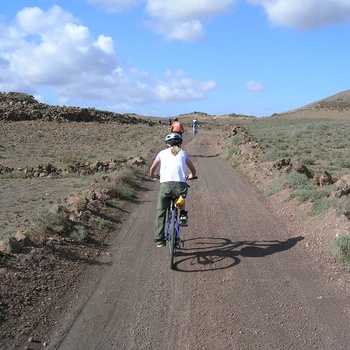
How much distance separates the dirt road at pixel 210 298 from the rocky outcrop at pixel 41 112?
38882mm

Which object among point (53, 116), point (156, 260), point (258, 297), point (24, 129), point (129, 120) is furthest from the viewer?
point (129, 120)

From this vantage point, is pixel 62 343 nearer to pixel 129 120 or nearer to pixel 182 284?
pixel 182 284

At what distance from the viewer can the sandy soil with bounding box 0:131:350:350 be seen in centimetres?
504

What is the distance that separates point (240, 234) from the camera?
354 inches

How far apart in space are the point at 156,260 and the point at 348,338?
342cm

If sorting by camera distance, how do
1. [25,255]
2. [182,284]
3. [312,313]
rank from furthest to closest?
[25,255] < [182,284] < [312,313]

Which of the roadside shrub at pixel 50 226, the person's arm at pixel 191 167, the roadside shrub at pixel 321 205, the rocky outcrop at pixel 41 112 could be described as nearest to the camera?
the person's arm at pixel 191 167

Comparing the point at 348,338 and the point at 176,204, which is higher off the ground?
the point at 176,204

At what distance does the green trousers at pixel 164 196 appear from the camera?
7.30 m

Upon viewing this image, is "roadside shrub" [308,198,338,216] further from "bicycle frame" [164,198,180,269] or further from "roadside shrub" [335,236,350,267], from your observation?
"bicycle frame" [164,198,180,269]

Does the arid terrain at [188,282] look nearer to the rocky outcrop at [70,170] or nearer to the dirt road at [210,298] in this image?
the dirt road at [210,298]

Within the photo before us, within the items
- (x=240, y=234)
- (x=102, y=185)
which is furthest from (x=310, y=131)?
(x=240, y=234)

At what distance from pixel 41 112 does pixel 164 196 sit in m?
43.2

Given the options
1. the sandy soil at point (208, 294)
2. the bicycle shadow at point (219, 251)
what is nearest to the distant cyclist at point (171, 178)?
the bicycle shadow at point (219, 251)
